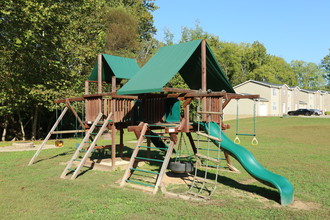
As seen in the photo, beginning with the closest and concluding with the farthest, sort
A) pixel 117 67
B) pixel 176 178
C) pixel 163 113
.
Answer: pixel 176 178 → pixel 163 113 → pixel 117 67

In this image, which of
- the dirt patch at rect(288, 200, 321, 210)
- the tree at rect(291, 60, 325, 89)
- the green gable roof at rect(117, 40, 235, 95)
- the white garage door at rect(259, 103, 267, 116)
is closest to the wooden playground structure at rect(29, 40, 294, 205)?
the green gable roof at rect(117, 40, 235, 95)

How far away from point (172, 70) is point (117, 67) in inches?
202

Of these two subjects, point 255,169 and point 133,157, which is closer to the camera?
point 255,169

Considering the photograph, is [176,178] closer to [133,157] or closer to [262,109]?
[133,157]

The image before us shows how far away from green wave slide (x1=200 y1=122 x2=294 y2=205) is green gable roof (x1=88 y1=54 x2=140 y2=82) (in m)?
5.61

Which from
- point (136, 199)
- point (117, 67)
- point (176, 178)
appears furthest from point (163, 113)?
point (117, 67)

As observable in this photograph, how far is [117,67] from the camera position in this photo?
14.2 meters

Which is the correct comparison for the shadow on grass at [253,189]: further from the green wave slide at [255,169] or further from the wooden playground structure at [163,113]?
the wooden playground structure at [163,113]

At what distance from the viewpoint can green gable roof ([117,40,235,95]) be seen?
9.68 meters

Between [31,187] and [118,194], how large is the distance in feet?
9.51

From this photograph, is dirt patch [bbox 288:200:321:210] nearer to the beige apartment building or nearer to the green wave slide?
the green wave slide

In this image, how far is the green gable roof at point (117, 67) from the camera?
13969 mm

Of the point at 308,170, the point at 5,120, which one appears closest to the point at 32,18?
the point at 5,120

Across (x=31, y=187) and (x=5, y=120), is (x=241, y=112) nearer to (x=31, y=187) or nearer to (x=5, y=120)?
(x=5, y=120)
